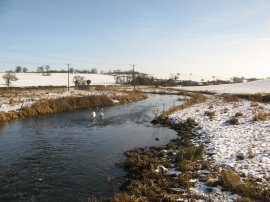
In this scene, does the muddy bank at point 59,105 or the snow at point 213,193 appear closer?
the snow at point 213,193

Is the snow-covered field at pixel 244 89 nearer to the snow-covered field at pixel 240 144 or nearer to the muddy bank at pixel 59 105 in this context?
the muddy bank at pixel 59 105

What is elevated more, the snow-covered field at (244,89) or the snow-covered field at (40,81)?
the snow-covered field at (40,81)

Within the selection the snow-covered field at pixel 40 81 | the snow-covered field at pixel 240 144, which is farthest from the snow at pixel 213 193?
the snow-covered field at pixel 40 81

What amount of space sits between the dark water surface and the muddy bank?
2384 millimetres

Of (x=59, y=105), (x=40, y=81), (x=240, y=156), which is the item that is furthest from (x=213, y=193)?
(x=40, y=81)

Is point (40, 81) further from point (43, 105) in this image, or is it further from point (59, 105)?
point (43, 105)

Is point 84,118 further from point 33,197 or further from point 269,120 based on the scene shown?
point 33,197

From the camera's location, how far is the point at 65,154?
19.2m

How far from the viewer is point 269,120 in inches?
1072

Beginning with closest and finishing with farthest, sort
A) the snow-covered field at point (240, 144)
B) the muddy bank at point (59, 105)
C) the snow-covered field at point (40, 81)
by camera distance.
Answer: the snow-covered field at point (240, 144) < the muddy bank at point (59, 105) < the snow-covered field at point (40, 81)

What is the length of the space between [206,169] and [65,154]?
911 cm

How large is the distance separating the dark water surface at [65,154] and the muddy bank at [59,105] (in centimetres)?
238

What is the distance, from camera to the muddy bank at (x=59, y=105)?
34.4 m

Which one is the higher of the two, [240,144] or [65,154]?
→ [240,144]
